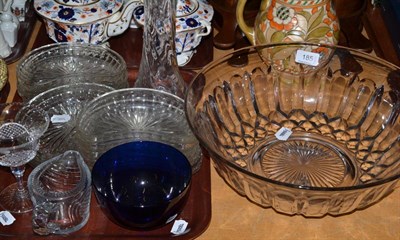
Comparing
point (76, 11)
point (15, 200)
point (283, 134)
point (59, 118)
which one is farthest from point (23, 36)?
point (283, 134)

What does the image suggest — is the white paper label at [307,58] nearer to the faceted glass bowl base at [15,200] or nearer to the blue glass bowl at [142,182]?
the blue glass bowl at [142,182]

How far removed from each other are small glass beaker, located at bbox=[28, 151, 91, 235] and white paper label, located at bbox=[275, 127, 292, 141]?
0.28 meters

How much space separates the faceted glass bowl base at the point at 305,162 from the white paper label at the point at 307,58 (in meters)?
0.11

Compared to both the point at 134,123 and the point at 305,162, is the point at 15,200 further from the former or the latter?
the point at 305,162

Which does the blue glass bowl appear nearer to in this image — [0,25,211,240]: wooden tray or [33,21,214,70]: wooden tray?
[0,25,211,240]: wooden tray

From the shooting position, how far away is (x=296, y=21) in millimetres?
880

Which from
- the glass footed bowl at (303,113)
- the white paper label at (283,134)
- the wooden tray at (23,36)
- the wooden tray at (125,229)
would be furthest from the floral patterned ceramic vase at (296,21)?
the wooden tray at (23,36)

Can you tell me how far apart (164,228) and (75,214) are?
0.11m

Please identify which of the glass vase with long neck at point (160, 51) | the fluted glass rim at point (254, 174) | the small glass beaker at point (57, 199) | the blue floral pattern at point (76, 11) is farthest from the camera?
the blue floral pattern at point (76, 11)

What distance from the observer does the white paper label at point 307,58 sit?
86 centimetres

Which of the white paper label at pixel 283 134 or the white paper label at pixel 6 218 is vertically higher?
the white paper label at pixel 283 134

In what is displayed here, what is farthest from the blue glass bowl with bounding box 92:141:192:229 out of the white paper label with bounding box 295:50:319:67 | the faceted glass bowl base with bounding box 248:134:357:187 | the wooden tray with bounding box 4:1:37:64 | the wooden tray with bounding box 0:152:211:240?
the wooden tray with bounding box 4:1:37:64

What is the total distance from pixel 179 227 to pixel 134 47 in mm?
428

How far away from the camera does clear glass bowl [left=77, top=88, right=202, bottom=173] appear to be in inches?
30.9
